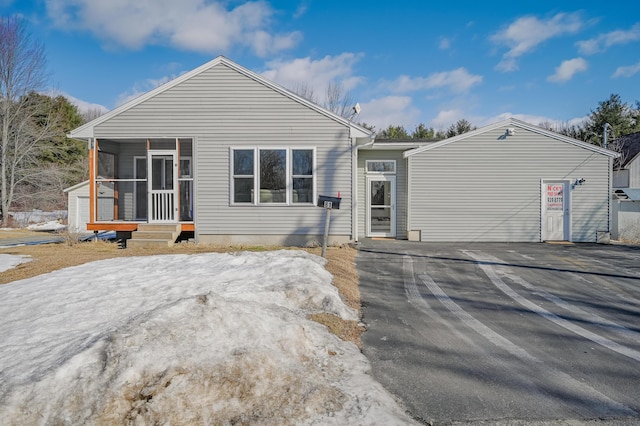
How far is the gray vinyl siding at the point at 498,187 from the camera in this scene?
13859 mm

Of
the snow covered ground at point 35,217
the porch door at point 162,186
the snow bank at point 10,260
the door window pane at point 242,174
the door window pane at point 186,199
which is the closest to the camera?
the snow bank at point 10,260

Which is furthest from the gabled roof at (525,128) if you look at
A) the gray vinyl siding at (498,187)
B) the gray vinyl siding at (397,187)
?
the gray vinyl siding at (397,187)

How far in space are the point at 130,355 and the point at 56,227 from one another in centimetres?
2630

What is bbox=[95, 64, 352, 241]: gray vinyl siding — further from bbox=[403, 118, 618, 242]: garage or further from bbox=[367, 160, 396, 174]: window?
bbox=[403, 118, 618, 242]: garage

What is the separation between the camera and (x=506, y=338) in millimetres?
4906

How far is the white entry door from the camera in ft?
45.6

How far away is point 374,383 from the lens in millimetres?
3600

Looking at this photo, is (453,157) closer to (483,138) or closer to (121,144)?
(483,138)

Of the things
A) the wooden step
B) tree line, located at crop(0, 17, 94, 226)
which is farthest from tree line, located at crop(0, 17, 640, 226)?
the wooden step

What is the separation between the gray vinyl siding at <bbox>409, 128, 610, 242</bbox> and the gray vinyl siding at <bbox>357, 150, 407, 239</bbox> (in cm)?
60

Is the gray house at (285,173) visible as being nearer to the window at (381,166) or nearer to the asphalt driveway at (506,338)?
the window at (381,166)

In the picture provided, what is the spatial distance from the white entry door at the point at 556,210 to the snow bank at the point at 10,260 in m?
15.1

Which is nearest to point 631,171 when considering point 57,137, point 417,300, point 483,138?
point 483,138

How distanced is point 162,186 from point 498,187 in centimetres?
1124
